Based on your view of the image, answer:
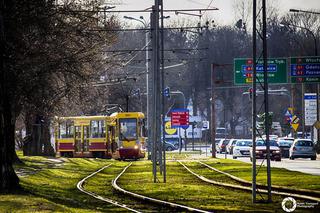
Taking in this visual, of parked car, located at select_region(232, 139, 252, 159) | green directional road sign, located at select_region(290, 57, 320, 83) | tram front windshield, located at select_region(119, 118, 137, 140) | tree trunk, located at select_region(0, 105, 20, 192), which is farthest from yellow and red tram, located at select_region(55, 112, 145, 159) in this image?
tree trunk, located at select_region(0, 105, 20, 192)

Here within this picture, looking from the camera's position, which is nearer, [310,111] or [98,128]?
Answer: [98,128]

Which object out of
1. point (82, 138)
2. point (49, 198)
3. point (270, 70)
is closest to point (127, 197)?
point (49, 198)

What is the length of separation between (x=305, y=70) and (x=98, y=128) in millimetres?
16852

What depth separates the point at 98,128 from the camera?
67875 millimetres

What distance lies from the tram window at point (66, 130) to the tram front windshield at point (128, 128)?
6266 mm

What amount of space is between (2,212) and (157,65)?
16.5 meters

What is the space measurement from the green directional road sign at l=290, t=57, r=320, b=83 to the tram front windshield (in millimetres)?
11957

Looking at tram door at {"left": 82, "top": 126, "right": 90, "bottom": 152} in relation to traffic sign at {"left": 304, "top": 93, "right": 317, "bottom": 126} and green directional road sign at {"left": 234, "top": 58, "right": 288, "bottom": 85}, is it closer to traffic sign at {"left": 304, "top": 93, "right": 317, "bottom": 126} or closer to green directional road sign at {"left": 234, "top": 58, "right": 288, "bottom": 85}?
green directional road sign at {"left": 234, "top": 58, "right": 288, "bottom": 85}

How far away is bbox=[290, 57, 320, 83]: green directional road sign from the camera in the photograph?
58.6m

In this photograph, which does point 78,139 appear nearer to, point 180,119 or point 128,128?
point 128,128

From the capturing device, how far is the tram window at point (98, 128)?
67625 millimetres

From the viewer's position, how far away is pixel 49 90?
39.2 metres

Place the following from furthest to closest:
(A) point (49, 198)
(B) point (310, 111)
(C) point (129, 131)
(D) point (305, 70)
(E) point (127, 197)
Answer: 1. (B) point (310, 111)
2. (C) point (129, 131)
3. (D) point (305, 70)
4. (E) point (127, 197)
5. (A) point (49, 198)

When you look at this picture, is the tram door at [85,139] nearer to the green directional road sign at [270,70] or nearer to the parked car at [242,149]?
the parked car at [242,149]
